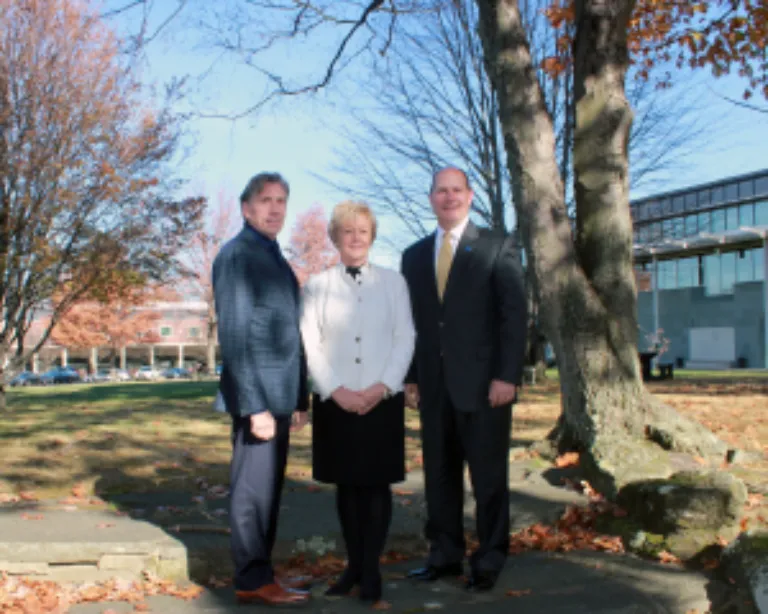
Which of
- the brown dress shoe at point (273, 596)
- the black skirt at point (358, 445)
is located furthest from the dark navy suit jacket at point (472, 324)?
the brown dress shoe at point (273, 596)

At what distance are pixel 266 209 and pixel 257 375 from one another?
0.80 m

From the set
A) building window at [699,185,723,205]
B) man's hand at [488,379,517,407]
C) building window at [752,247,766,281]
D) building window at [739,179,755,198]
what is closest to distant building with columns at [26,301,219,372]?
building window at [699,185,723,205]

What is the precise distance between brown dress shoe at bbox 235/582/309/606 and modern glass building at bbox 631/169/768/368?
34510mm

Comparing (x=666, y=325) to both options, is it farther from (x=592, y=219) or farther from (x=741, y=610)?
(x=741, y=610)

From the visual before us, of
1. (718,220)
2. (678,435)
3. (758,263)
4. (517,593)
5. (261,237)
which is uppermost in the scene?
(718,220)

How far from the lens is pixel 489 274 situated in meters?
3.94

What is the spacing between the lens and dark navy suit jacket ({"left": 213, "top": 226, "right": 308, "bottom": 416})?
3.46m

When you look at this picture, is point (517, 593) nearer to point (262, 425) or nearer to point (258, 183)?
point (262, 425)

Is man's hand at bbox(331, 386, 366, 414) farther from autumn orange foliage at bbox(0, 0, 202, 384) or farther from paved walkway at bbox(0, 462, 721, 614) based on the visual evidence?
autumn orange foliage at bbox(0, 0, 202, 384)

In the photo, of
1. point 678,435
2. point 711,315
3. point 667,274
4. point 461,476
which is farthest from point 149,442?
point 667,274

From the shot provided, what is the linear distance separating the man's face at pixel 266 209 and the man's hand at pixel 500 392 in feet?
4.31

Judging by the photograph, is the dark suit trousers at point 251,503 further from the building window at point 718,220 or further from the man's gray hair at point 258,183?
the building window at point 718,220

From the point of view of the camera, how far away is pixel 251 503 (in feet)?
11.7

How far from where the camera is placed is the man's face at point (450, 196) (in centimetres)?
400
